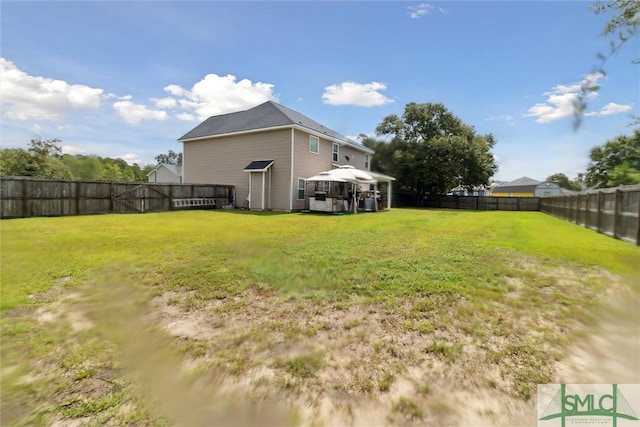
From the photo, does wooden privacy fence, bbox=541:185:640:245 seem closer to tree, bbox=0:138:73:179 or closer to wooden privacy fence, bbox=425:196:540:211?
wooden privacy fence, bbox=425:196:540:211

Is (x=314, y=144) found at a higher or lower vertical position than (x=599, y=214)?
higher

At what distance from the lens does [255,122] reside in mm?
18141

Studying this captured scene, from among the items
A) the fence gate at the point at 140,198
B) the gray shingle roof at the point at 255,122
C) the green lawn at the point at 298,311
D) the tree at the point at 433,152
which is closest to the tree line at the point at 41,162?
the gray shingle roof at the point at 255,122

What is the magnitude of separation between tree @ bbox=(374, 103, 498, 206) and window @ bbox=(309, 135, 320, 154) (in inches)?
352

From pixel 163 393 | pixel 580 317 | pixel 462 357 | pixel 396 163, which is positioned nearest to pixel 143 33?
pixel 163 393

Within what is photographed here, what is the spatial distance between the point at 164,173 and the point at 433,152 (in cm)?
3156

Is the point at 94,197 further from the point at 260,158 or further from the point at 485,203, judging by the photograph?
the point at 485,203

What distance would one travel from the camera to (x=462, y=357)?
2219mm

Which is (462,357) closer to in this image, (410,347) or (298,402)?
(410,347)

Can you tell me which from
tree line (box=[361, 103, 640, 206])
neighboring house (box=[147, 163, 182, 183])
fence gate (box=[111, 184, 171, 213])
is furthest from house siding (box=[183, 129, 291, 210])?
neighboring house (box=[147, 163, 182, 183])

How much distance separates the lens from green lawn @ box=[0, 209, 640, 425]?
6.30 feet

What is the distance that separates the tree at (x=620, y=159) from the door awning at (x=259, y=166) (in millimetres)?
15404

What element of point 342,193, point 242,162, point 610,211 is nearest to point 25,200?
point 242,162

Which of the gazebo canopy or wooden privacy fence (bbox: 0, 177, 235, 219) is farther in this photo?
the gazebo canopy
